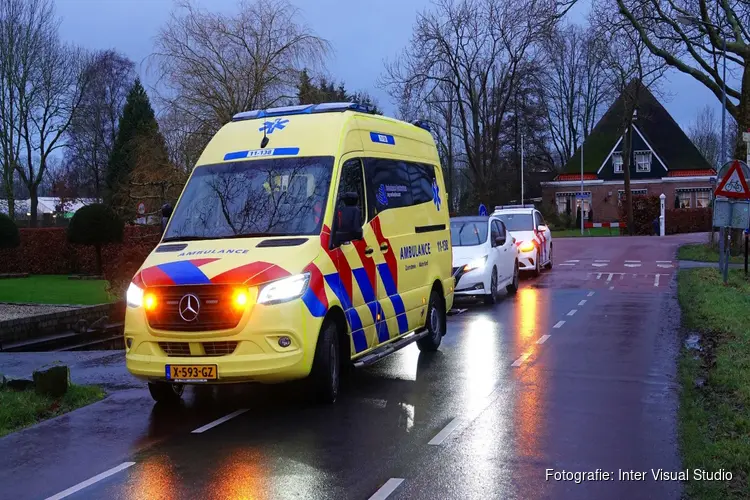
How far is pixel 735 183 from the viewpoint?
61.8 feet

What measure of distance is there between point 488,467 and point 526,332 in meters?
7.66

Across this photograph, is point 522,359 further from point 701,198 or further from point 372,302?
point 701,198

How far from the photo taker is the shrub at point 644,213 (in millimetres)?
59812

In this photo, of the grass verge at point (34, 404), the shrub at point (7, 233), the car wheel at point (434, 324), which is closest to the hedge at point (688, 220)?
the shrub at point (7, 233)

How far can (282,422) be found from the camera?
26.1 feet

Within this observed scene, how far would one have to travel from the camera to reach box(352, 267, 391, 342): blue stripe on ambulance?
9.25 meters

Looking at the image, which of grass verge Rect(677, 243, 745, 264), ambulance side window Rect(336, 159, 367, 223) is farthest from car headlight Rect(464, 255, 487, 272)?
grass verge Rect(677, 243, 745, 264)

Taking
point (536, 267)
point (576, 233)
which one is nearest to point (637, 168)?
point (576, 233)

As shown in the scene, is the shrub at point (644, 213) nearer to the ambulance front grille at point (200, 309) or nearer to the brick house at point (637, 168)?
the brick house at point (637, 168)

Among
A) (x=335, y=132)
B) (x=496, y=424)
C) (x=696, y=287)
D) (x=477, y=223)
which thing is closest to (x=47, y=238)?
(x=477, y=223)

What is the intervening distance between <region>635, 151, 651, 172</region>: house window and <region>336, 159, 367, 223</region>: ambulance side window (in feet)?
230

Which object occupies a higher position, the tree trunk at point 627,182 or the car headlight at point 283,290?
the tree trunk at point 627,182

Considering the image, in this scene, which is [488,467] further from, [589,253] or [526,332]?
[589,253]

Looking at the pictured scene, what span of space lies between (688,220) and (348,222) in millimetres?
54749
